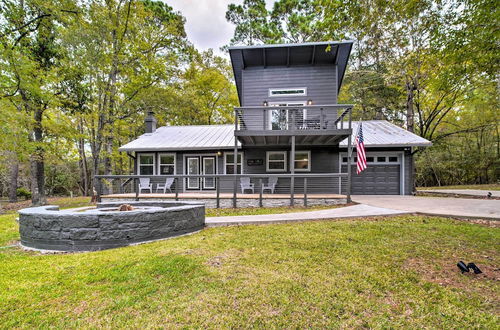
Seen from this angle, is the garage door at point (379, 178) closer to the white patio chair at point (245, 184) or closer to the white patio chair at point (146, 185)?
the white patio chair at point (245, 184)

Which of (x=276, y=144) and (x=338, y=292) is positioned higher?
(x=276, y=144)

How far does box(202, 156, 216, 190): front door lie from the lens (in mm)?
11641

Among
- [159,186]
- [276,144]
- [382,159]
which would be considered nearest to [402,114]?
[382,159]

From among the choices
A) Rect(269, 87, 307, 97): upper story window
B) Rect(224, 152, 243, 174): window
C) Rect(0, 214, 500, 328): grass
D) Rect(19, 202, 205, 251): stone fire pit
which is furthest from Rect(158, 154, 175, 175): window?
Rect(0, 214, 500, 328): grass

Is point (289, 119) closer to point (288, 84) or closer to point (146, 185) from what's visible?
point (288, 84)

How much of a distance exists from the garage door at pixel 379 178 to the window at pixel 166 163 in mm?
9058

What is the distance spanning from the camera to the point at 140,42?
13516 millimetres

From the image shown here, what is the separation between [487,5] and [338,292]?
15.4 ft

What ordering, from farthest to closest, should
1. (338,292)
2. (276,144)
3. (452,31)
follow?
1. (276,144)
2. (452,31)
3. (338,292)

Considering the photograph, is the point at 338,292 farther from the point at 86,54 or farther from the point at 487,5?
the point at 86,54

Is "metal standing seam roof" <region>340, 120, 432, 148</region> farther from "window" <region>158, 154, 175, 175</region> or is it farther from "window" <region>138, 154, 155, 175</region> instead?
"window" <region>138, 154, 155, 175</region>

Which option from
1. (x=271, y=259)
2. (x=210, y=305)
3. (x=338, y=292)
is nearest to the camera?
(x=210, y=305)

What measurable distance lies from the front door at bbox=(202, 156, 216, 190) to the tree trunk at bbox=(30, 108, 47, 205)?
794 centimetres

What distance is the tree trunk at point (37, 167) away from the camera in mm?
10867
